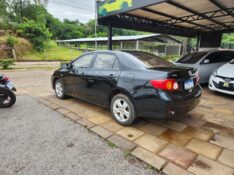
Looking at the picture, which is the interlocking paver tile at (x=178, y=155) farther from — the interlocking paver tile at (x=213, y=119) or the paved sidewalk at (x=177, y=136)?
the interlocking paver tile at (x=213, y=119)

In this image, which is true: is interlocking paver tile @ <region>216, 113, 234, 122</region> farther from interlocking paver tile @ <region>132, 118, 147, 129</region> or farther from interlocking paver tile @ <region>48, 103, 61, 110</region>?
interlocking paver tile @ <region>48, 103, 61, 110</region>

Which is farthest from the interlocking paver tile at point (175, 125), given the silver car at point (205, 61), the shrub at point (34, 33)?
the shrub at point (34, 33)

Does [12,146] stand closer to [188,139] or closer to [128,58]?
[128,58]

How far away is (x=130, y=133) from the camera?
3.06 meters

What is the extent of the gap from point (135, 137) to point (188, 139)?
0.89 metres

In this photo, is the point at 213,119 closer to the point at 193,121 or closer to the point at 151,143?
the point at 193,121

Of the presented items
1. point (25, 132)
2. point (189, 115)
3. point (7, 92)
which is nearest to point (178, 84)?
point (189, 115)

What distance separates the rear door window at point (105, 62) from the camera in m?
3.51

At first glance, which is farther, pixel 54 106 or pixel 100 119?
pixel 54 106

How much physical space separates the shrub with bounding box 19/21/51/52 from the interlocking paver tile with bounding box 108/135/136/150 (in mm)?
20158

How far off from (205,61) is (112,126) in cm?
492

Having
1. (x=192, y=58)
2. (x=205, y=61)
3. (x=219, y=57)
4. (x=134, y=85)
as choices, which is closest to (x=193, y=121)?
(x=134, y=85)

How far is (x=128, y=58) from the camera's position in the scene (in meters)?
3.30

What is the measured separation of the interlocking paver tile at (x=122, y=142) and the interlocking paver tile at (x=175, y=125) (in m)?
1.01
